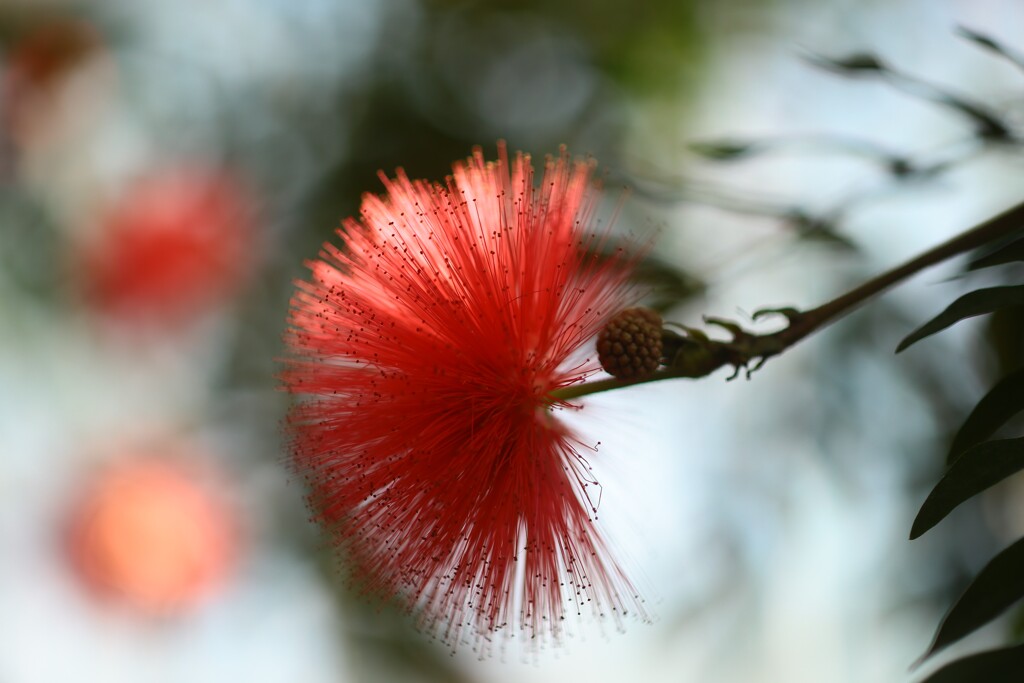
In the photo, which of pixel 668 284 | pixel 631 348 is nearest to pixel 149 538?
pixel 668 284

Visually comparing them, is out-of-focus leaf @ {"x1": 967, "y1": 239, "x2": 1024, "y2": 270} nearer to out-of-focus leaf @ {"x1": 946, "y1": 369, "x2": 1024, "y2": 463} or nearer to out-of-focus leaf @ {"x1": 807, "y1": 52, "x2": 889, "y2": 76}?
out-of-focus leaf @ {"x1": 946, "y1": 369, "x2": 1024, "y2": 463}

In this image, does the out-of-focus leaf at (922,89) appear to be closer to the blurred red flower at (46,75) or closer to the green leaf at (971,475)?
the green leaf at (971,475)

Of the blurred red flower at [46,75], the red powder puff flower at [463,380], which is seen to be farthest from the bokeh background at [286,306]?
the red powder puff flower at [463,380]

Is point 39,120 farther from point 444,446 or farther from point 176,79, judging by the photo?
point 444,446

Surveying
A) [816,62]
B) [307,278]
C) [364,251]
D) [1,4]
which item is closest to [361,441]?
[364,251]

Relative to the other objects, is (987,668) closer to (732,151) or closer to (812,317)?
(812,317)

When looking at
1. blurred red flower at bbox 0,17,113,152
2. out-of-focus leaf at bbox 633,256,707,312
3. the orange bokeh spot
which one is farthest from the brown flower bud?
blurred red flower at bbox 0,17,113,152
